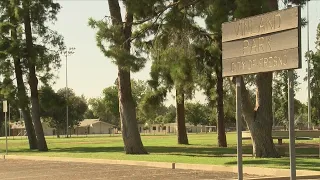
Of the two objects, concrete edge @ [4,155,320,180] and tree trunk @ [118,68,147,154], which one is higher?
tree trunk @ [118,68,147,154]

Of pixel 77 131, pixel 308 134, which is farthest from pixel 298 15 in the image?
pixel 77 131

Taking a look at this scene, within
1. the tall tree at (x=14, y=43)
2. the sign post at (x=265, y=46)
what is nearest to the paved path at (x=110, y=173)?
the sign post at (x=265, y=46)

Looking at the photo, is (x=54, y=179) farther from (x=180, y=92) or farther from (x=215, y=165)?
(x=180, y=92)

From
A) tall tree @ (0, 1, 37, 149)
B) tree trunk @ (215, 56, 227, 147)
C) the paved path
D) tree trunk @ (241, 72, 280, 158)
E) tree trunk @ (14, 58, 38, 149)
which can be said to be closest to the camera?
the paved path

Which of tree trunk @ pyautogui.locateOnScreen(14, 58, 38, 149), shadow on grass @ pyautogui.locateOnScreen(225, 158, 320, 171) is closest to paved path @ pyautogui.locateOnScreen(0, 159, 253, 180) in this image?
shadow on grass @ pyautogui.locateOnScreen(225, 158, 320, 171)

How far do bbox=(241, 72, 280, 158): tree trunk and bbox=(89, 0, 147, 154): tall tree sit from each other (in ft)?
16.3

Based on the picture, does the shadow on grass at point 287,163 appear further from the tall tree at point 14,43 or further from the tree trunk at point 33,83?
the tall tree at point 14,43

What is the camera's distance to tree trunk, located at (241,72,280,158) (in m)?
21.3

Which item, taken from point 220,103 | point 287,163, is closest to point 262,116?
point 287,163

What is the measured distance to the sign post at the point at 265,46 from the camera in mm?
9484

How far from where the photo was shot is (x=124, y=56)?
2316cm

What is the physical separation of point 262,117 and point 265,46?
11.8 metres

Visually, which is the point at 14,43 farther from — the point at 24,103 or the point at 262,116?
the point at 262,116

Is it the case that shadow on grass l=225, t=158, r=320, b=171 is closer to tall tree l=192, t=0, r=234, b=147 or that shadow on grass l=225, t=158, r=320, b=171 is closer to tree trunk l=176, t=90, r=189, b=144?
tall tree l=192, t=0, r=234, b=147
